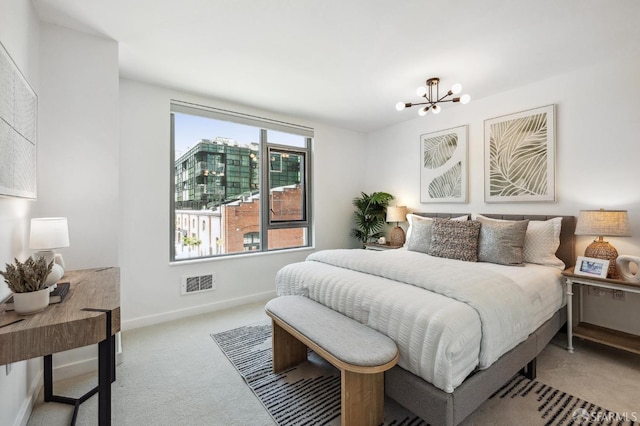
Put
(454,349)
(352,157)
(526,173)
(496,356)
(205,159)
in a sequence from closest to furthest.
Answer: (454,349)
(496,356)
(526,173)
(205,159)
(352,157)

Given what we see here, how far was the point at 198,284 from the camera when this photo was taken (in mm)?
3336

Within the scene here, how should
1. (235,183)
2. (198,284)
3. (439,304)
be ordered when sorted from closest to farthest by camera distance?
(439,304)
(198,284)
(235,183)

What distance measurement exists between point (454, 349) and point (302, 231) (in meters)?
3.23

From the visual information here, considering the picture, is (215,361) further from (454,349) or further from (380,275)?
(454,349)

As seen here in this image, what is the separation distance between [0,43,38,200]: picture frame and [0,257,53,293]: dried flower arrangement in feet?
1.31

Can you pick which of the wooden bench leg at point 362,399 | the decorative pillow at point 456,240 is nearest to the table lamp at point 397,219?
the decorative pillow at point 456,240

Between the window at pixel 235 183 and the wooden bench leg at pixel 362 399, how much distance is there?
2619mm

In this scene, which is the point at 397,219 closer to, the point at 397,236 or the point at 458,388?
the point at 397,236

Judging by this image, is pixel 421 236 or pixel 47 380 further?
pixel 421 236

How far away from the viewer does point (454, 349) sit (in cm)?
140

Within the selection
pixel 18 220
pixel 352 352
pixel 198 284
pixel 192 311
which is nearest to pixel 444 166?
pixel 352 352

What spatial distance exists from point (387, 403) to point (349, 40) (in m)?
2.62

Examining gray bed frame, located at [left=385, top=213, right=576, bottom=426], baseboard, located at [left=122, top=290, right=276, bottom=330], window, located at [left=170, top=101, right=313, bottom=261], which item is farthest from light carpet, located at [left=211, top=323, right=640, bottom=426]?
window, located at [left=170, top=101, right=313, bottom=261]

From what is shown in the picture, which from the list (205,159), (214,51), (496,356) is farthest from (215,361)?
(214,51)
